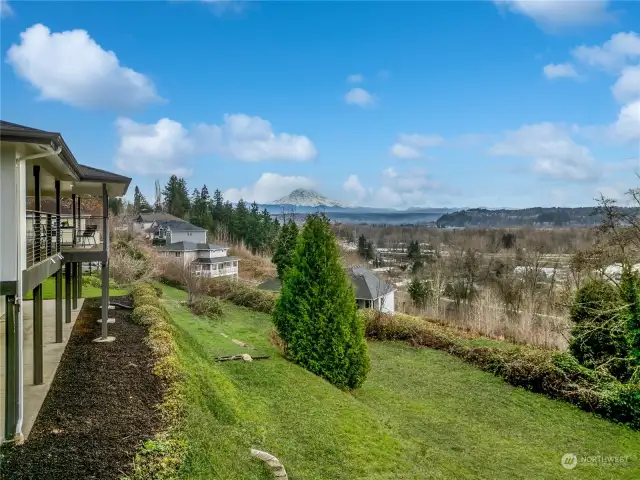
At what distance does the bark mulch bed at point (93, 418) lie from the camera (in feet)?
13.6

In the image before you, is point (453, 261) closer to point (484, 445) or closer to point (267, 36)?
point (267, 36)

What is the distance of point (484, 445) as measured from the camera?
8789 millimetres

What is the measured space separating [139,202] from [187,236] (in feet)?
93.7

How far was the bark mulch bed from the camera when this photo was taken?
4.14 metres

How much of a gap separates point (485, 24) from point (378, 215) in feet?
247

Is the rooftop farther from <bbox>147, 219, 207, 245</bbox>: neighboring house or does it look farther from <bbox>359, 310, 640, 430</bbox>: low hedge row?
<bbox>359, 310, 640, 430</bbox>: low hedge row

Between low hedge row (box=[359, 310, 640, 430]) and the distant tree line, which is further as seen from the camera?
the distant tree line

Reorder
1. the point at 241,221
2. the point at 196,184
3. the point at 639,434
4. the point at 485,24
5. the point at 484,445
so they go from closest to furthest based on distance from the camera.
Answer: the point at 484,445 → the point at 639,434 → the point at 485,24 → the point at 241,221 → the point at 196,184

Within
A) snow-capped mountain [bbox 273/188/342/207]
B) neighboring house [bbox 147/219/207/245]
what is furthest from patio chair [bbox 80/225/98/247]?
snow-capped mountain [bbox 273/188/342/207]

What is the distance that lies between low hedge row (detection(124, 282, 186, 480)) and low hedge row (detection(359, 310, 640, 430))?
10254 mm

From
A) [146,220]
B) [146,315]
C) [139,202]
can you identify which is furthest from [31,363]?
[139,202]

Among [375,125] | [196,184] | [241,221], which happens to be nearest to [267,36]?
[375,125]

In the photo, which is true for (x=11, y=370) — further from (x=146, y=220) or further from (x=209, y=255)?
(x=146, y=220)

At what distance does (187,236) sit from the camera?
5016cm
